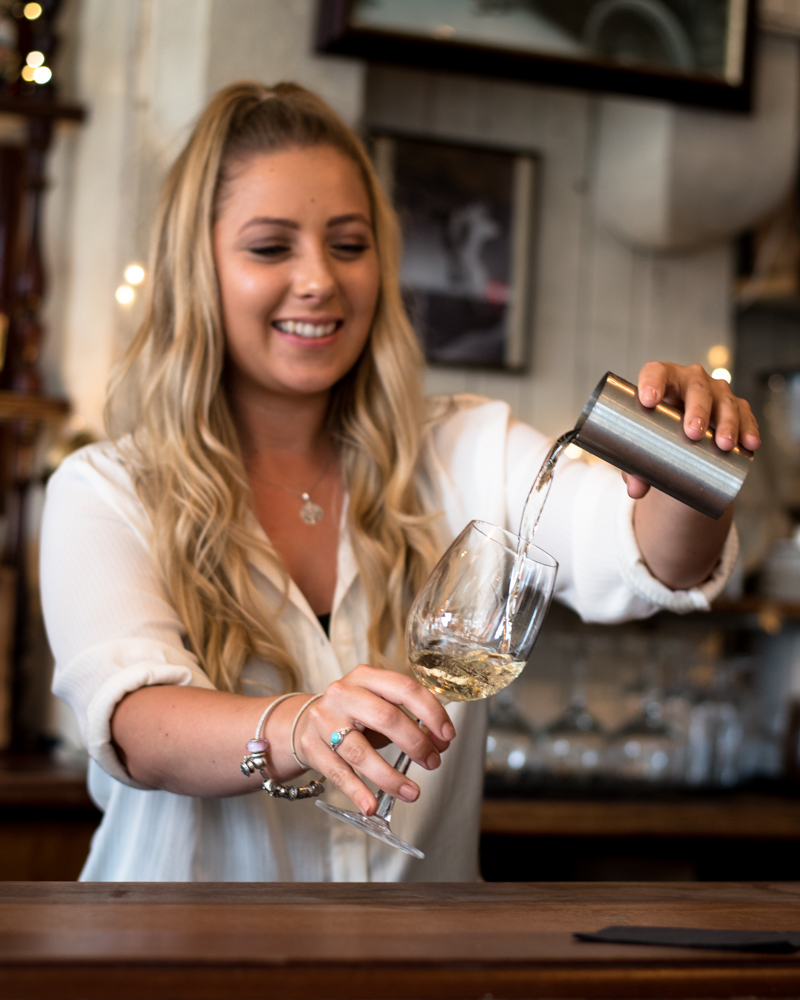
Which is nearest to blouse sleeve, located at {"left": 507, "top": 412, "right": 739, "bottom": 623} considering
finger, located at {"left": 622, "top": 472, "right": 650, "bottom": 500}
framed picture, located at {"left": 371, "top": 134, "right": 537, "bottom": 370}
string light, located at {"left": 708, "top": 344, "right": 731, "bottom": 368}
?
finger, located at {"left": 622, "top": 472, "right": 650, "bottom": 500}

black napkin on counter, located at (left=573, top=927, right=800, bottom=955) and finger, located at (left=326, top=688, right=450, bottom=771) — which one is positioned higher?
finger, located at (left=326, top=688, right=450, bottom=771)

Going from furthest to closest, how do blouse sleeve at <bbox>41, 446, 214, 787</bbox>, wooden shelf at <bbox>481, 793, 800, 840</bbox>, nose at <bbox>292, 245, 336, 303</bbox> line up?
1. wooden shelf at <bbox>481, 793, 800, 840</bbox>
2. nose at <bbox>292, 245, 336, 303</bbox>
3. blouse sleeve at <bbox>41, 446, 214, 787</bbox>

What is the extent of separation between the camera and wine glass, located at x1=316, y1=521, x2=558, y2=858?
3.25 ft

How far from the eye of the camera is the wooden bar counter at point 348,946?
68 cm

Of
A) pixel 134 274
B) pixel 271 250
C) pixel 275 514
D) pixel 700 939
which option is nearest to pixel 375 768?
pixel 700 939

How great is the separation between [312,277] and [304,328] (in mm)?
68

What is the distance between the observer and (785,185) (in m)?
2.58

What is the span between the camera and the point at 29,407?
2.35 metres

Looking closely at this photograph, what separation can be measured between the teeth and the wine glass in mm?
519

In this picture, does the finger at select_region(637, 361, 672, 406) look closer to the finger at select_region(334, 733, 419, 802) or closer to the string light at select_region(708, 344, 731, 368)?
the finger at select_region(334, 733, 419, 802)

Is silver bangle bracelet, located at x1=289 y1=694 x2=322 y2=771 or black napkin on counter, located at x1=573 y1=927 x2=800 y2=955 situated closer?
black napkin on counter, located at x1=573 y1=927 x2=800 y2=955

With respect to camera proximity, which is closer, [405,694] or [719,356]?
[405,694]

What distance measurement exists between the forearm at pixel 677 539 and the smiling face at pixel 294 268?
460 millimetres

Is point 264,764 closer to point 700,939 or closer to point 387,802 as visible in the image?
point 387,802
